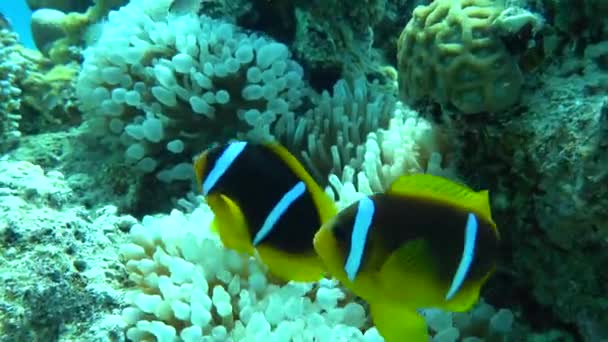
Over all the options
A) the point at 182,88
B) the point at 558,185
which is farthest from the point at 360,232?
the point at 182,88

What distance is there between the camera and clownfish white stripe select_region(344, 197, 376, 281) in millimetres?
1546

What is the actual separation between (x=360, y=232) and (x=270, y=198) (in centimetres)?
47

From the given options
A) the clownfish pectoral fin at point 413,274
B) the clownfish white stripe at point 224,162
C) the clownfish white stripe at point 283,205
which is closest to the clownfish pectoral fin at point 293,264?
the clownfish white stripe at point 283,205

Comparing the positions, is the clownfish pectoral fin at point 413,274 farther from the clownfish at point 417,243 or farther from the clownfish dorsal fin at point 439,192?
the clownfish dorsal fin at point 439,192

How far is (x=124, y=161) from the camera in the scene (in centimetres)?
322

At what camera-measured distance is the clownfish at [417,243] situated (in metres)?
1.55

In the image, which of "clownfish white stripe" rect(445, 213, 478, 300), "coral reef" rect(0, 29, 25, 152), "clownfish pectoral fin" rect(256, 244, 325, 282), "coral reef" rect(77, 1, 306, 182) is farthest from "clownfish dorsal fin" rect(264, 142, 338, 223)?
"coral reef" rect(0, 29, 25, 152)

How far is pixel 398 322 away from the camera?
67.2 inches

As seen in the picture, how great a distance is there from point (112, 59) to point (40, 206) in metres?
1.33

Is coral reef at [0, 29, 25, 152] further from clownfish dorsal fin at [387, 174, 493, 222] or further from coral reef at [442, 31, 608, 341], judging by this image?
clownfish dorsal fin at [387, 174, 493, 222]

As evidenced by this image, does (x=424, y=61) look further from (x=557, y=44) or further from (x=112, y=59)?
(x=112, y=59)

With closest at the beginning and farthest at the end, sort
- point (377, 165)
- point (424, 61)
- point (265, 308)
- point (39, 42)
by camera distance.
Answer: point (265, 308) < point (424, 61) < point (377, 165) < point (39, 42)

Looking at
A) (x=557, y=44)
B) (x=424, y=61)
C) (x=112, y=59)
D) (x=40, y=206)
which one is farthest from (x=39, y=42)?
(x=557, y=44)

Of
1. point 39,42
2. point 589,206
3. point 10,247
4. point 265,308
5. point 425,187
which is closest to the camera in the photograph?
point 425,187
